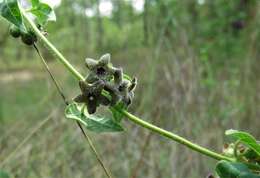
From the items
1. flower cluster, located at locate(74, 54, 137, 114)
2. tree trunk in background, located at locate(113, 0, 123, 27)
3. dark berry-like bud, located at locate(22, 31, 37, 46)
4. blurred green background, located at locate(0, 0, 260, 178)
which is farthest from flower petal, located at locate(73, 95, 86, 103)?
tree trunk in background, located at locate(113, 0, 123, 27)

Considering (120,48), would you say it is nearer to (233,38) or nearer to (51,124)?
(233,38)

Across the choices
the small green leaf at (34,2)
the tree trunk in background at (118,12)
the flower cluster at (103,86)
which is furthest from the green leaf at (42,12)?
the tree trunk in background at (118,12)

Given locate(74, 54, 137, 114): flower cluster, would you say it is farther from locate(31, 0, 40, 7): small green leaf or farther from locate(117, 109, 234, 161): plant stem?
locate(31, 0, 40, 7): small green leaf

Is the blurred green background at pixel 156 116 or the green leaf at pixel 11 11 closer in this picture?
the green leaf at pixel 11 11

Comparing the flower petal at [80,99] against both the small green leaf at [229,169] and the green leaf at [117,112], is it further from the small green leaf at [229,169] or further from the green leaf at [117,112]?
the small green leaf at [229,169]

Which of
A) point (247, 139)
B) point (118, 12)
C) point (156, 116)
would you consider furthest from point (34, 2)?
point (118, 12)

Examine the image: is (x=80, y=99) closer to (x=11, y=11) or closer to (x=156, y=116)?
(x=11, y=11)
